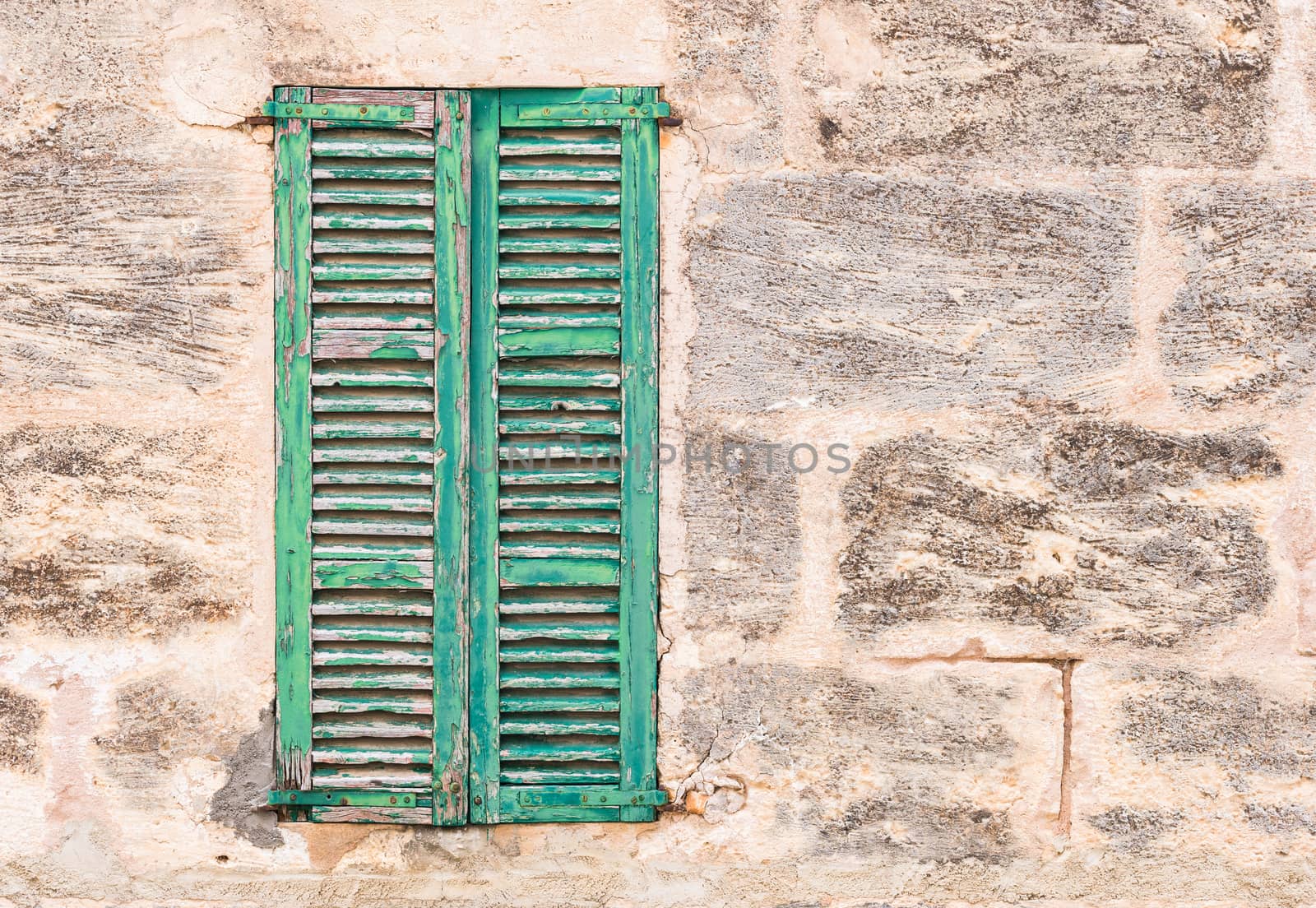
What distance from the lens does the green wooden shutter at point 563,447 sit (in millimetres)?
2010

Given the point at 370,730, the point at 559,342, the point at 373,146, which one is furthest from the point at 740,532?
the point at 373,146

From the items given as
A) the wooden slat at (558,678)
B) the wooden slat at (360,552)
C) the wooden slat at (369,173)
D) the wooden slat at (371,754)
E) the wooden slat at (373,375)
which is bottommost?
the wooden slat at (371,754)

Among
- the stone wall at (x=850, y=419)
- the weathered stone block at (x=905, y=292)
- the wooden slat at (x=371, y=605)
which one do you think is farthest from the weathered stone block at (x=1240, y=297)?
the wooden slat at (x=371, y=605)

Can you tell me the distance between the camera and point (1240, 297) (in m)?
2.00

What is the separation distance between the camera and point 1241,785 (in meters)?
2.03

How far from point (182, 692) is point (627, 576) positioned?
928 mm

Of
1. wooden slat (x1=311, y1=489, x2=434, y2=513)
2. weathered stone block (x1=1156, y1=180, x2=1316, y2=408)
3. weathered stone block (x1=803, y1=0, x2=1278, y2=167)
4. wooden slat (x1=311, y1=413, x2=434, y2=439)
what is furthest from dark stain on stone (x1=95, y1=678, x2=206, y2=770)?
weathered stone block (x1=1156, y1=180, x2=1316, y2=408)

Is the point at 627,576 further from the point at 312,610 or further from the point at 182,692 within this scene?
the point at 182,692

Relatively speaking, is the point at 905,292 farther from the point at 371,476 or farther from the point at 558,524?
the point at 371,476

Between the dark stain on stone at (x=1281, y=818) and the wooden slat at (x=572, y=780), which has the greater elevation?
the wooden slat at (x=572, y=780)

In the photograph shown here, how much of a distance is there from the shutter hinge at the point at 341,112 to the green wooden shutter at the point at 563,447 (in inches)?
5.9

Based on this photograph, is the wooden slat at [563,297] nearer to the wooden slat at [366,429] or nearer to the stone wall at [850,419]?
the stone wall at [850,419]

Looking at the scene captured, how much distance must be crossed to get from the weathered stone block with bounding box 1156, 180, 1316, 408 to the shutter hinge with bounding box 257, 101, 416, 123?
5.03 feet

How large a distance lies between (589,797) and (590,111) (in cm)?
137
